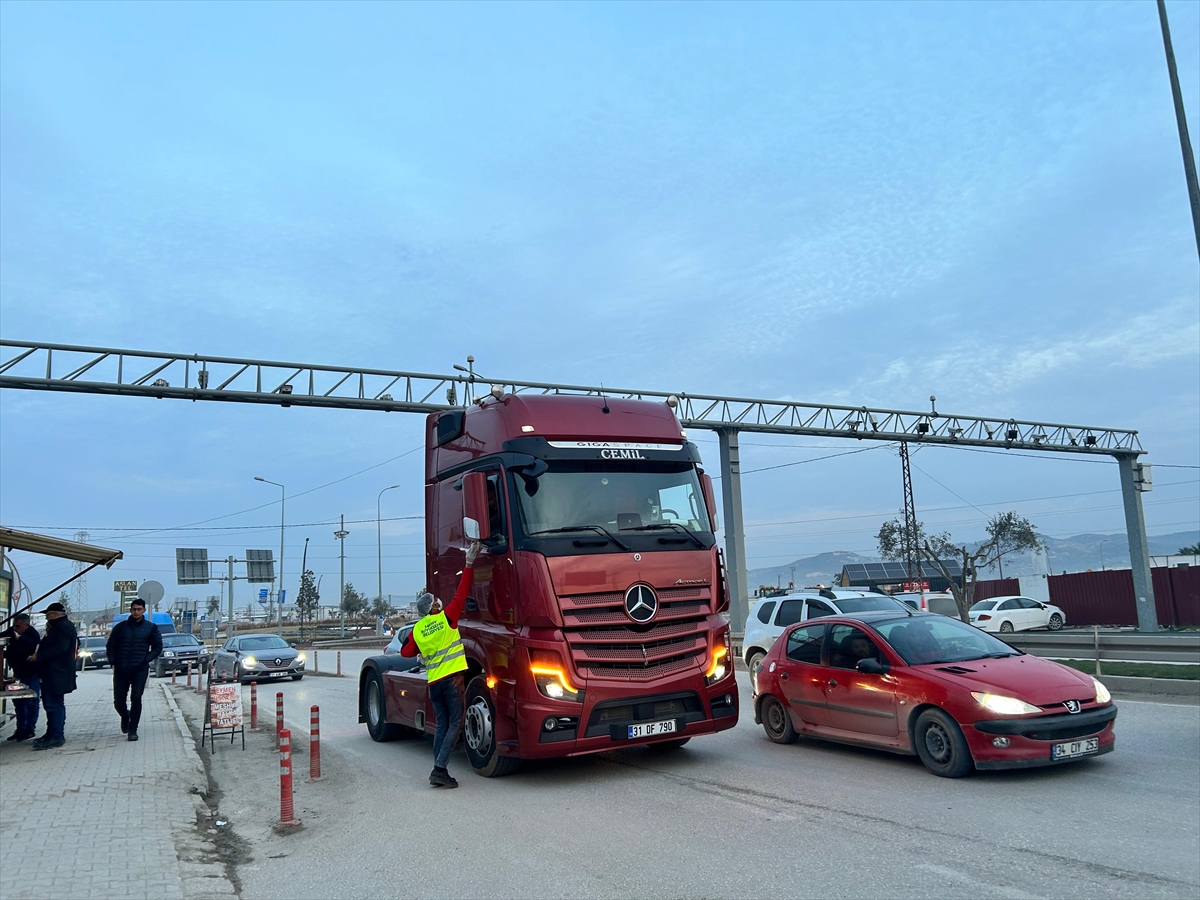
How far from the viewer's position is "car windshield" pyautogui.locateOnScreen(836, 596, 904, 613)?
51.5ft

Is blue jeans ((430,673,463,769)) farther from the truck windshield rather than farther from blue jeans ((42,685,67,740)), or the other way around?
blue jeans ((42,685,67,740))

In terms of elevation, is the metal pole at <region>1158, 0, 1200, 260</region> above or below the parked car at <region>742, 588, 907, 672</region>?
above

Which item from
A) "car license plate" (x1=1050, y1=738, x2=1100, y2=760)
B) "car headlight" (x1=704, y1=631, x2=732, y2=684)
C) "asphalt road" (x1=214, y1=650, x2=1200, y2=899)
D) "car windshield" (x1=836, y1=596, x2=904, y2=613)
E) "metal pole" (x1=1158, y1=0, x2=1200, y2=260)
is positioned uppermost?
"metal pole" (x1=1158, y1=0, x2=1200, y2=260)

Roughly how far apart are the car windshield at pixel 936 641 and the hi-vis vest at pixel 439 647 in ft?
13.8

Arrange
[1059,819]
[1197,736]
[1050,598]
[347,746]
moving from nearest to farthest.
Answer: [1059,819] < [1197,736] < [347,746] < [1050,598]

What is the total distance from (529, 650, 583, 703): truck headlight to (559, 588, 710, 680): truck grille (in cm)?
15

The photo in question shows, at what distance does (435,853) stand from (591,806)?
5.33 ft

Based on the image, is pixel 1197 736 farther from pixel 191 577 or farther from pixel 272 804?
pixel 191 577

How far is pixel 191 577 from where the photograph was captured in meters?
46.2

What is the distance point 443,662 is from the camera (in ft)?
28.8

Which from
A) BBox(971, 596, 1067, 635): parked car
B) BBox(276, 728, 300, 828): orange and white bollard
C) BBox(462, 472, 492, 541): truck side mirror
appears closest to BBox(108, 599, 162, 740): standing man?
BBox(276, 728, 300, 828): orange and white bollard

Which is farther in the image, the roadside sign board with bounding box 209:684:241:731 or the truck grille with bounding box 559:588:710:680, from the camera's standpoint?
the roadside sign board with bounding box 209:684:241:731

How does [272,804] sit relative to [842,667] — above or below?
below

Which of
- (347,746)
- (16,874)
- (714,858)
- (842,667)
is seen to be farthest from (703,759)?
(16,874)
